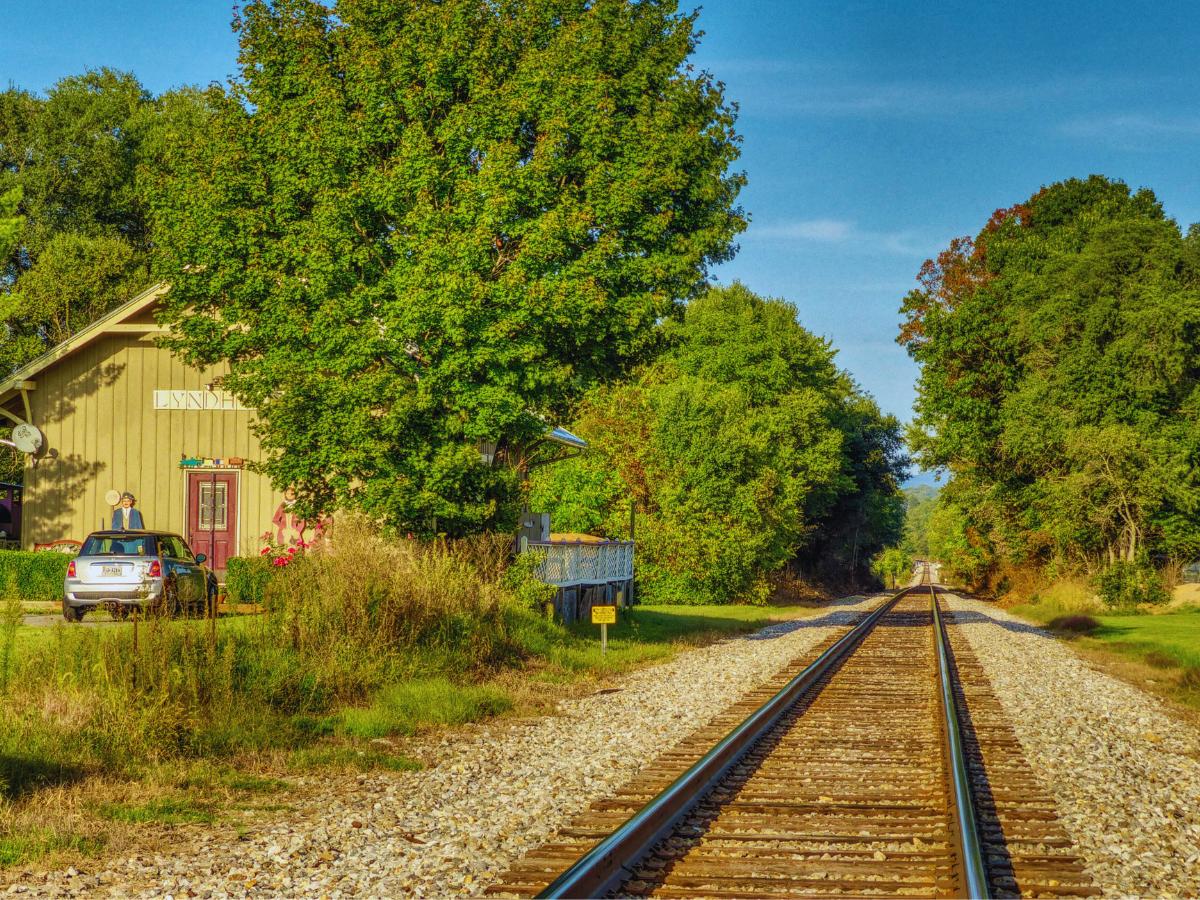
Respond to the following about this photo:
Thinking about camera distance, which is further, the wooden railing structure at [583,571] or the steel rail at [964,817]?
the wooden railing structure at [583,571]

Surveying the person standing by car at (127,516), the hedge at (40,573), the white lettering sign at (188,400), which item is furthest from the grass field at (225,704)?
the white lettering sign at (188,400)

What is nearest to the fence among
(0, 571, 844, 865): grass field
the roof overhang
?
(0, 571, 844, 865): grass field

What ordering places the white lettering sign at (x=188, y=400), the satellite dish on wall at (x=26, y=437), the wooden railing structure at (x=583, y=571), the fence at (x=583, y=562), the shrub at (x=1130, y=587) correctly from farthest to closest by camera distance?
the shrub at (x=1130, y=587), the white lettering sign at (x=188, y=400), the satellite dish on wall at (x=26, y=437), the wooden railing structure at (x=583, y=571), the fence at (x=583, y=562)

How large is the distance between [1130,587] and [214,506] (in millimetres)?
27608

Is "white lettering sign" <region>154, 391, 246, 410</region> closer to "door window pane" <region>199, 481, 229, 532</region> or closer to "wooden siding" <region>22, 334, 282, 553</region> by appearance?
"wooden siding" <region>22, 334, 282, 553</region>

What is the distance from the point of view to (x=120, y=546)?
58.7 ft

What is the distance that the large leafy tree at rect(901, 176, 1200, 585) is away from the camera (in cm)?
3819

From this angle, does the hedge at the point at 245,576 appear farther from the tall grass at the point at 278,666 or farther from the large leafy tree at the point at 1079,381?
the large leafy tree at the point at 1079,381

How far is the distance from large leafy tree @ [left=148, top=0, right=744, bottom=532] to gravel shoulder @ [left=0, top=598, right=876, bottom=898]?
6472mm

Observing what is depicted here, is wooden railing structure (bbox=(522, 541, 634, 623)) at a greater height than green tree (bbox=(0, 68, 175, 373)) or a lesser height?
lesser

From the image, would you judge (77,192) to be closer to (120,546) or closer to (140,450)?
(140,450)

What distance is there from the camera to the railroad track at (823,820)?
6309 millimetres

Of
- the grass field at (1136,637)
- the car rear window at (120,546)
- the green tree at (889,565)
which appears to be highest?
the car rear window at (120,546)

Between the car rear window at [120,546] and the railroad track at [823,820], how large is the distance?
977 cm
